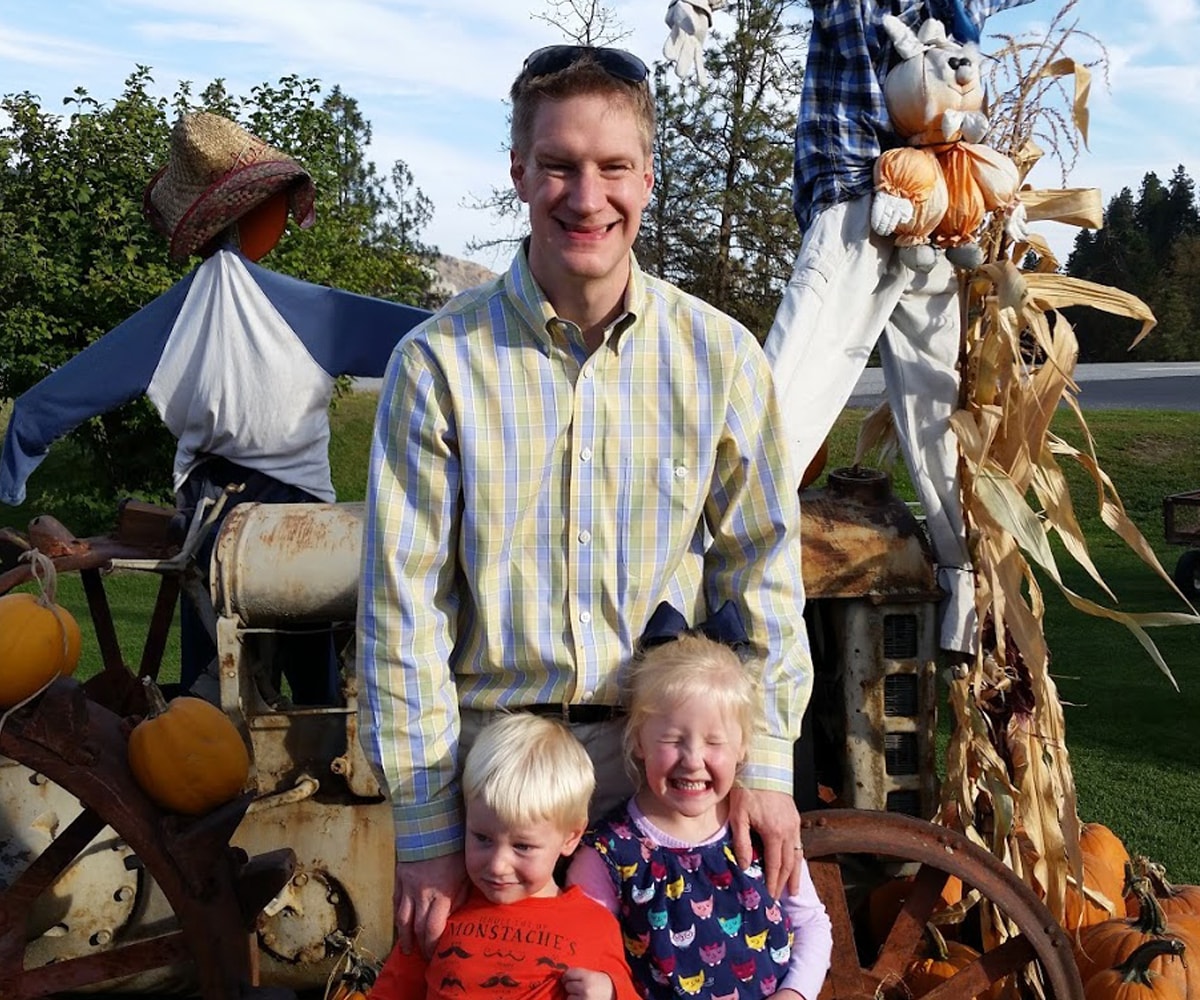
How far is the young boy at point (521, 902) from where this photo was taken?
190 centimetres

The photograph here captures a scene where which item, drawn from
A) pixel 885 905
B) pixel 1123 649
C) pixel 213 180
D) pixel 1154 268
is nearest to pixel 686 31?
pixel 213 180

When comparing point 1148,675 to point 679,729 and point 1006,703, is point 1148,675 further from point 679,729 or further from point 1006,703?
point 679,729

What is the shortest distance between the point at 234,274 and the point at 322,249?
278 inches

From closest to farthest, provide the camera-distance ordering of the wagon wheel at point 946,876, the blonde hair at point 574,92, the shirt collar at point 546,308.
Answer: the blonde hair at point 574,92 → the shirt collar at point 546,308 → the wagon wheel at point 946,876

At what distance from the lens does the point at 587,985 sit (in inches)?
73.7

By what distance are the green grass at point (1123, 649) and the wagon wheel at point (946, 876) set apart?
4.12ft

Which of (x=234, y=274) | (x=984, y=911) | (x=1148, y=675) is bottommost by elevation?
(x=1148, y=675)

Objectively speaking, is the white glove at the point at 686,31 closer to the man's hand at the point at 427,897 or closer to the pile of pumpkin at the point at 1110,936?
the pile of pumpkin at the point at 1110,936

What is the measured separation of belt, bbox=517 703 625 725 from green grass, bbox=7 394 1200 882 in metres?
2.11

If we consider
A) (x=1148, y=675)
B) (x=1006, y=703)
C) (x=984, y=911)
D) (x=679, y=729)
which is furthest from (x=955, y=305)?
(x=1148, y=675)

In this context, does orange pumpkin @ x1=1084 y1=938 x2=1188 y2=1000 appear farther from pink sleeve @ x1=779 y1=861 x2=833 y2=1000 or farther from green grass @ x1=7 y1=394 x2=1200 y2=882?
pink sleeve @ x1=779 y1=861 x2=833 y2=1000

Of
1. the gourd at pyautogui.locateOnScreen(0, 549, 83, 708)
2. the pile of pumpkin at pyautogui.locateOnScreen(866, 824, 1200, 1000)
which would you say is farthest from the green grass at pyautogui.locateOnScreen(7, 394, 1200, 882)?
the gourd at pyautogui.locateOnScreen(0, 549, 83, 708)

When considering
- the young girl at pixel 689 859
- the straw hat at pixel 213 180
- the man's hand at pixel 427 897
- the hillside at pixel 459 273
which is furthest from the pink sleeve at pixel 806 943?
the hillside at pixel 459 273

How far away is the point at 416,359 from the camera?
1.95m
